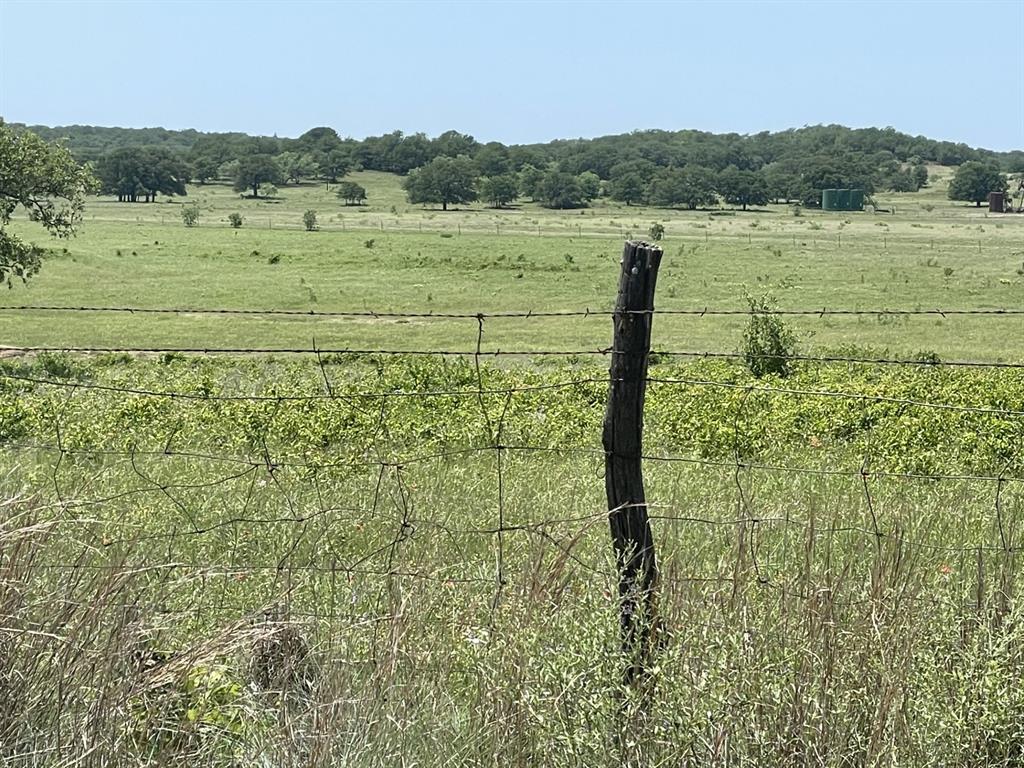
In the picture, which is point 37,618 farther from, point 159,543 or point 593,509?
point 593,509

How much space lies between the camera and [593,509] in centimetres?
720

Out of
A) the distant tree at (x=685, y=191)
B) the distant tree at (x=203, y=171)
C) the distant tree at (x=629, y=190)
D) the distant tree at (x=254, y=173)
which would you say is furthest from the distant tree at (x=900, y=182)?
the distant tree at (x=203, y=171)

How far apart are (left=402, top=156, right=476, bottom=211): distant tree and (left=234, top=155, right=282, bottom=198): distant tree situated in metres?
23.5

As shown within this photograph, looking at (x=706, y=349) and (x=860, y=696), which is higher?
(x=860, y=696)

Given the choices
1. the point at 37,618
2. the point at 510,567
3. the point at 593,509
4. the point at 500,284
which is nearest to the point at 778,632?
the point at 510,567

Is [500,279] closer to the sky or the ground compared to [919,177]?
closer to the ground

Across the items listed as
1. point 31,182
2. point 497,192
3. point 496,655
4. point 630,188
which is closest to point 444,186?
point 497,192

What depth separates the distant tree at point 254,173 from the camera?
555 ft

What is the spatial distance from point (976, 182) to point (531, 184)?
183 ft

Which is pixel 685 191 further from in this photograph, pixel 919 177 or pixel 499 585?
pixel 499 585

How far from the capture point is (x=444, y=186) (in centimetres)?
15362

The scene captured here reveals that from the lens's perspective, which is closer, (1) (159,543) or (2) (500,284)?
(1) (159,543)

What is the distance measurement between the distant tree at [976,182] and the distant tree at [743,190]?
24.1 metres

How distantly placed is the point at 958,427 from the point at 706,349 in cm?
1542
